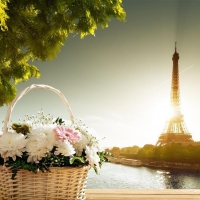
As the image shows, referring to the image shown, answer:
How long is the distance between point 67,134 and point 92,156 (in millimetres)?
156

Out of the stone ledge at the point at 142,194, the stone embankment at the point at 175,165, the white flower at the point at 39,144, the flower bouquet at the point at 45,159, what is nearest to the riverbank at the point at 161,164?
the stone embankment at the point at 175,165

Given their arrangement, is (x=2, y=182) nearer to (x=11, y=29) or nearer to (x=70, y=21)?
(x=70, y=21)

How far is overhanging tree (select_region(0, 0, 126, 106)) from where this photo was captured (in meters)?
4.10

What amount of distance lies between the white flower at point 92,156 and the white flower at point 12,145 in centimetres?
29

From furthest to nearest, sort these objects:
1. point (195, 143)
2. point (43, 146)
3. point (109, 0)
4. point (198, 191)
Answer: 1. point (195, 143)
2. point (109, 0)
3. point (198, 191)
4. point (43, 146)

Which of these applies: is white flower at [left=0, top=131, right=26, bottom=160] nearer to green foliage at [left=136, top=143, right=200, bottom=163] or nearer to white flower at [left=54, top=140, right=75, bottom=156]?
white flower at [left=54, top=140, right=75, bottom=156]

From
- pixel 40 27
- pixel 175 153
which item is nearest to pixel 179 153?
pixel 175 153

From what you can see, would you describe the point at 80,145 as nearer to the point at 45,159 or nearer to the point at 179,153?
the point at 45,159

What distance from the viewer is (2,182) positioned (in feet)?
5.38

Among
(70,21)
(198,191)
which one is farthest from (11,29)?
(198,191)

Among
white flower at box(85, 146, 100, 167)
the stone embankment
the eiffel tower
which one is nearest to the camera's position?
white flower at box(85, 146, 100, 167)

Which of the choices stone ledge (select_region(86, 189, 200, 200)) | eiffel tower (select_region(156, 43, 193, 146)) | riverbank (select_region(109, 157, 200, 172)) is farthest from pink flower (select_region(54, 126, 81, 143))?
riverbank (select_region(109, 157, 200, 172))

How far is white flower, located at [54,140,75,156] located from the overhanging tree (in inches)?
108

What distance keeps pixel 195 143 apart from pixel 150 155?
16.9ft
